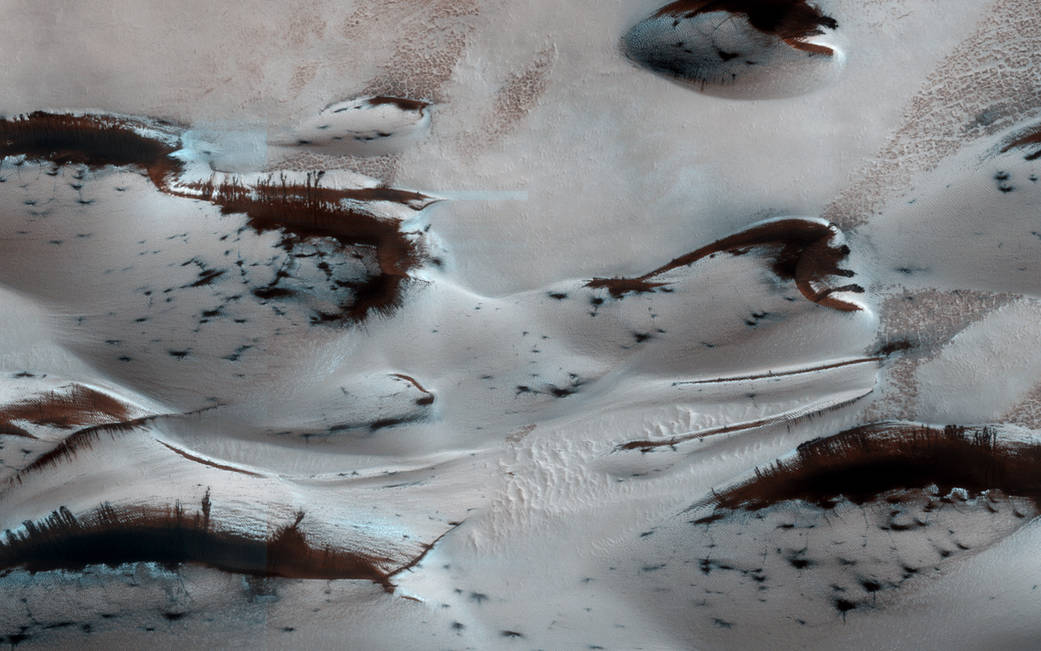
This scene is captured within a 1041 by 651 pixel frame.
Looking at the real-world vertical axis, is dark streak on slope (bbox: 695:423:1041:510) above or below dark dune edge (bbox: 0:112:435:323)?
below

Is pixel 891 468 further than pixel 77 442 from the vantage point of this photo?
No

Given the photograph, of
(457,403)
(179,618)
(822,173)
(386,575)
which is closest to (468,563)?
(386,575)

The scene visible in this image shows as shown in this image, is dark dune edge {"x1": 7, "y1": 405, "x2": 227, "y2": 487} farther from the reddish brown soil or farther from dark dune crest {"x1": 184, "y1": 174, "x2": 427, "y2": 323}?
the reddish brown soil

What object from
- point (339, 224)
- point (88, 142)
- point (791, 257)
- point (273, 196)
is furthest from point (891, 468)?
point (88, 142)

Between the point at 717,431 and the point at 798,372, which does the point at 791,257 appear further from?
the point at 717,431

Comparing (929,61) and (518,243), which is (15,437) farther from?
(929,61)

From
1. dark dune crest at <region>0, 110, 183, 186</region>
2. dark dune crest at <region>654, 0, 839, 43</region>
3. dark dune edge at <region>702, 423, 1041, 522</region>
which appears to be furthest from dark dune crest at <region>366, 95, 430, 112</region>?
dark dune edge at <region>702, 423, 1041, 522</region>
